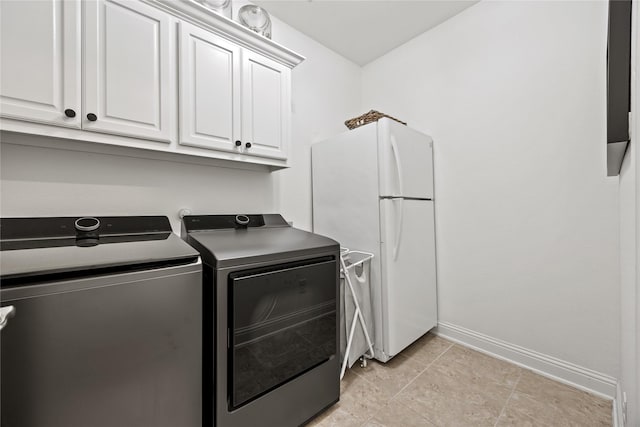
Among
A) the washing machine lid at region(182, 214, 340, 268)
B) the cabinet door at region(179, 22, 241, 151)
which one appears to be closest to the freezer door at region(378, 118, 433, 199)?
the washing machine lid at region(182, 214, 340, 268)

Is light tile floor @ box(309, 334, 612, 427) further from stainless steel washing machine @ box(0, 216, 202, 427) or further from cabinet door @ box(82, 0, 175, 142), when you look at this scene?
cabinet door @ box(82, 0, 175, 142)

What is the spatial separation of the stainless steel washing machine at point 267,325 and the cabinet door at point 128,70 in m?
0.61

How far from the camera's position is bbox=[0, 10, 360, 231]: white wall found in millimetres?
1297

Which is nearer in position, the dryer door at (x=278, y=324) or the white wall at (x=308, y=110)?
the dryer door at (x=278, y=324)

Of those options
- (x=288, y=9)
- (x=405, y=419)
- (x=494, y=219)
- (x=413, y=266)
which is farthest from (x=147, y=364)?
(x=288, y=9)

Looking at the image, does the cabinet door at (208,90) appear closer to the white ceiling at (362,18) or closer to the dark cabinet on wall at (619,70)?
the white ceiling at (362,18)

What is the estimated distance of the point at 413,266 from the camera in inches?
83.0

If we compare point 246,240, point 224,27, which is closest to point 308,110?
point 224,27

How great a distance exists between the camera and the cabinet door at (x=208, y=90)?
1.48m

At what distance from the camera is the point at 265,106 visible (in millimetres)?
1822

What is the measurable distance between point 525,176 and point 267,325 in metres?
2.04

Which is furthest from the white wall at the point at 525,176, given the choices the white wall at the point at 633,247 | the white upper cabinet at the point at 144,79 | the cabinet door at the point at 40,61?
the cabinet door at the point at 40,61

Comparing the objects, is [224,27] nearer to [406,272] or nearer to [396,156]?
[396,156]

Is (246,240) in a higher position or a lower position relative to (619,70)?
lower
